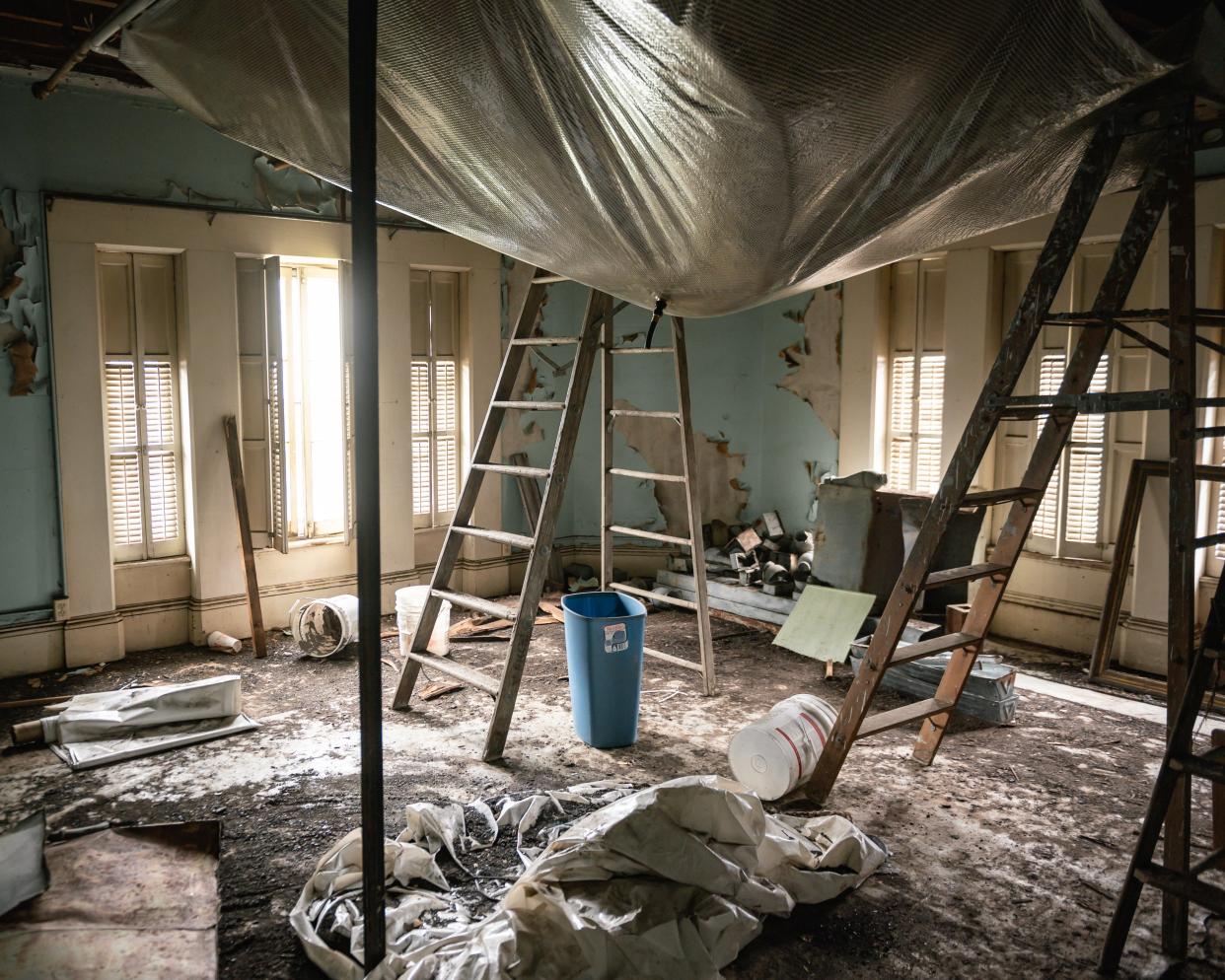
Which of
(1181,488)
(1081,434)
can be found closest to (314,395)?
(1081,434)

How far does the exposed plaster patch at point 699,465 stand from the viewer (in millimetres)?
6445

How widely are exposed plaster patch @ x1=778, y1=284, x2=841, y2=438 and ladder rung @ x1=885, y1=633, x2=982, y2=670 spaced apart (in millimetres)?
2710

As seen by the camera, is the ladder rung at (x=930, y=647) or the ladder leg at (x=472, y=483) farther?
the ladder leg at (x=472, y=483)

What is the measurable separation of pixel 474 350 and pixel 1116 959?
4684mm

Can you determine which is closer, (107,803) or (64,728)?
(107,803)

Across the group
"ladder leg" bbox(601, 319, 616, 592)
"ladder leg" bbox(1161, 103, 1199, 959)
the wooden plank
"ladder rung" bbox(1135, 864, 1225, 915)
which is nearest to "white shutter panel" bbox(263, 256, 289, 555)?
the wooden plank

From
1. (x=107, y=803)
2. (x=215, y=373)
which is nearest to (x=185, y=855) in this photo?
(x=107, y=803)

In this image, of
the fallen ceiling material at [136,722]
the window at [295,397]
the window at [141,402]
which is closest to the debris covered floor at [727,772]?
the fallen ceiling material at [136,722]

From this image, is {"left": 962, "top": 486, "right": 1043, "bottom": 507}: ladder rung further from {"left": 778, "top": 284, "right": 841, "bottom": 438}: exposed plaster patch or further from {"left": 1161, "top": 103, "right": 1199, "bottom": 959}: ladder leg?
{"left": 778, "top": 284, "right": 841, "bottom": 438}: exposed plaster patch

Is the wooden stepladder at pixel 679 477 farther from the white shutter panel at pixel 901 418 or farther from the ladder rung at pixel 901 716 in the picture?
the white shutter panel at pixel 901 418

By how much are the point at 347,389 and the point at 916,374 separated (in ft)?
11.1

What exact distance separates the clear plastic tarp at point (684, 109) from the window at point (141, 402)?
2.70 meters

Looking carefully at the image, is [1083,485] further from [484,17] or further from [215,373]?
[215,373]

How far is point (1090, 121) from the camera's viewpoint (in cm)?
261
